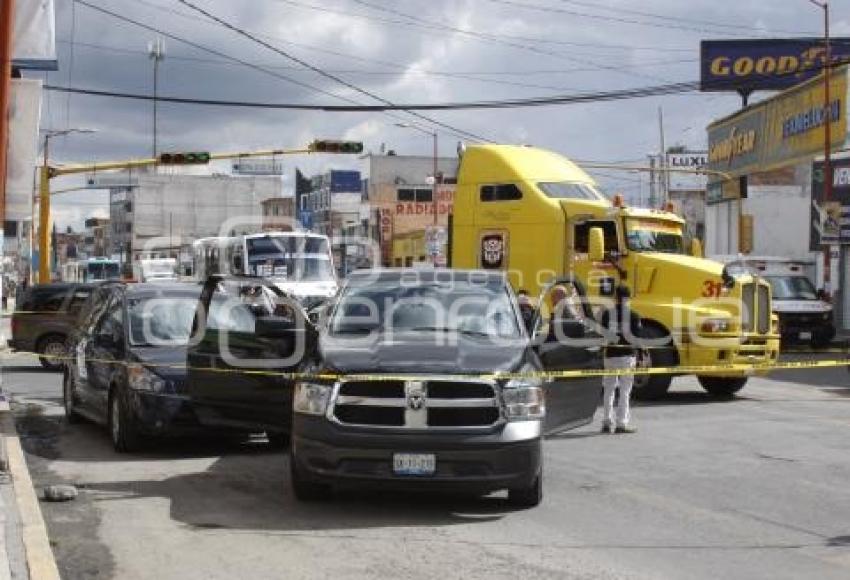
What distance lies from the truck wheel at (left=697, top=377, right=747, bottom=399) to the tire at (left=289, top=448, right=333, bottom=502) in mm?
10270

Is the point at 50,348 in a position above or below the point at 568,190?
below

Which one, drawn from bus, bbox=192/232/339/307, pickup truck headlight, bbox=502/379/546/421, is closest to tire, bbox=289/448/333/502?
pickup truck headlight, bbox=502/379/546/421

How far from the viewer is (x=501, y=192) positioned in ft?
62.6

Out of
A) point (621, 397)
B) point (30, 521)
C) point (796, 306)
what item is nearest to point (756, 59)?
point (796, 306)

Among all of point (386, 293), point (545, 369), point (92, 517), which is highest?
point (386, 293)

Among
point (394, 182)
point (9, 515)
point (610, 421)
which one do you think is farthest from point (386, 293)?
point (394, 182)

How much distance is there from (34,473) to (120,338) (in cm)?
210

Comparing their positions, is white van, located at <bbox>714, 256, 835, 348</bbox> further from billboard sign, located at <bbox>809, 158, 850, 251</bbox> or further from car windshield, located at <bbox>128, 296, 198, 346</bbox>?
car windshield, located at <bbox>128, 296, 198, 346</bbox>

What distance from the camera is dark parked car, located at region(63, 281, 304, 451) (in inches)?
405

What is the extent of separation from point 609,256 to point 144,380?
855 cm

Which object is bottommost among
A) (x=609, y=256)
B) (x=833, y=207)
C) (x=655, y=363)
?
(x=655, y=363)

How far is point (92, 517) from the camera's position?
8359 mm

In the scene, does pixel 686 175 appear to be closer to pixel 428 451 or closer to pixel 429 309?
pixel 429 309

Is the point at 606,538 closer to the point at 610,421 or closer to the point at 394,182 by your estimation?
the point at 610,421
